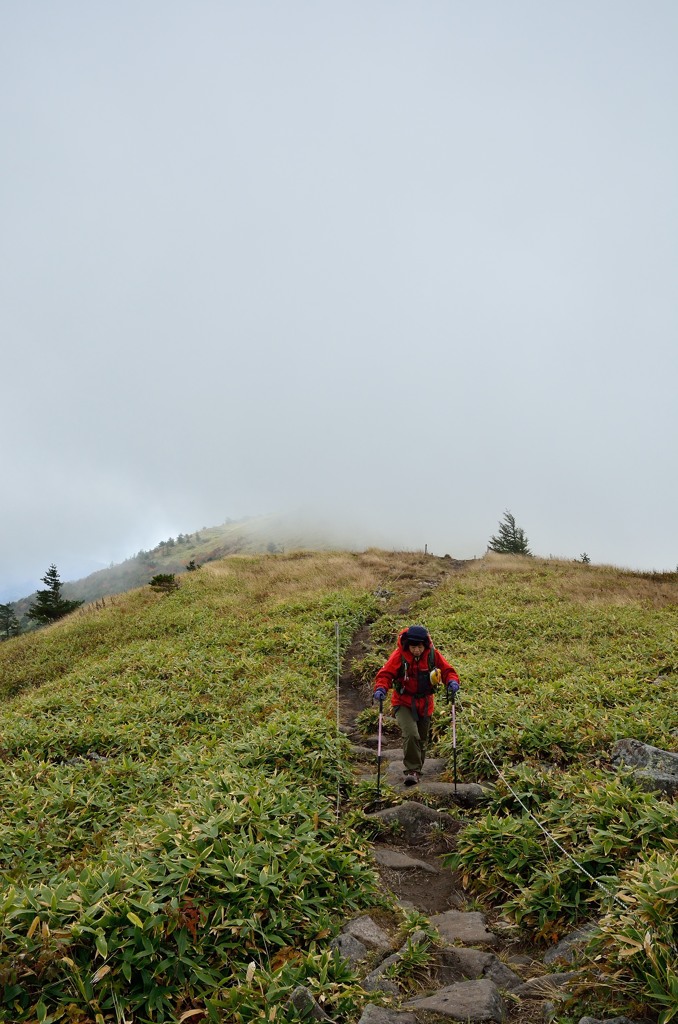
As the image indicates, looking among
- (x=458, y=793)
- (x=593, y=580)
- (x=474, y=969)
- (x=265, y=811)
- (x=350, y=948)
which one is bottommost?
(x=474, y=969)

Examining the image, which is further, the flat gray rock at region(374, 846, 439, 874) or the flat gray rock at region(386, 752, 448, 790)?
the flat gray rock at region(386, 752, 448, 790)

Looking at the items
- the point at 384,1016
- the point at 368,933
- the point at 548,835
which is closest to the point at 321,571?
the point at 548,835

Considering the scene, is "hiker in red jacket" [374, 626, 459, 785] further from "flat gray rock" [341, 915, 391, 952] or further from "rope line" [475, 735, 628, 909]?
"flat gray rock" [341, 915, 391, 952]

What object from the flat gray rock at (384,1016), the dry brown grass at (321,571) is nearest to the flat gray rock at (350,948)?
the flat gray rock at (384,1016)

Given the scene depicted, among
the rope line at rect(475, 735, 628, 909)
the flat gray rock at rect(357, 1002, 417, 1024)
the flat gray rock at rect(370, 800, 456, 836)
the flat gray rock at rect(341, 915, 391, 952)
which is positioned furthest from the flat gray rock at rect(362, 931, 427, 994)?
the flat gray rock at rect(370, 800, 456, 836)

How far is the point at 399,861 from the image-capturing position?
7.48 m

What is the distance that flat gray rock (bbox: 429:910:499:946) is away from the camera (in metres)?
5.91

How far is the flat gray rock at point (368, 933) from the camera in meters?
5.65

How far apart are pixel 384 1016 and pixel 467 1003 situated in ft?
2.41

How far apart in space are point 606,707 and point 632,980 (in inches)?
302

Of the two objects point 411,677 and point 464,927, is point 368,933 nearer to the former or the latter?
point 464,927

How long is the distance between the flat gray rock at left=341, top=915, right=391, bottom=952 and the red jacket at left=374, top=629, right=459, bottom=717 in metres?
4.25

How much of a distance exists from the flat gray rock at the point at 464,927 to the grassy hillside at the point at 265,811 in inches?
16.6

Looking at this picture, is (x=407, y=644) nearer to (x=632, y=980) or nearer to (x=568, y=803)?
(x=568, y=803)
